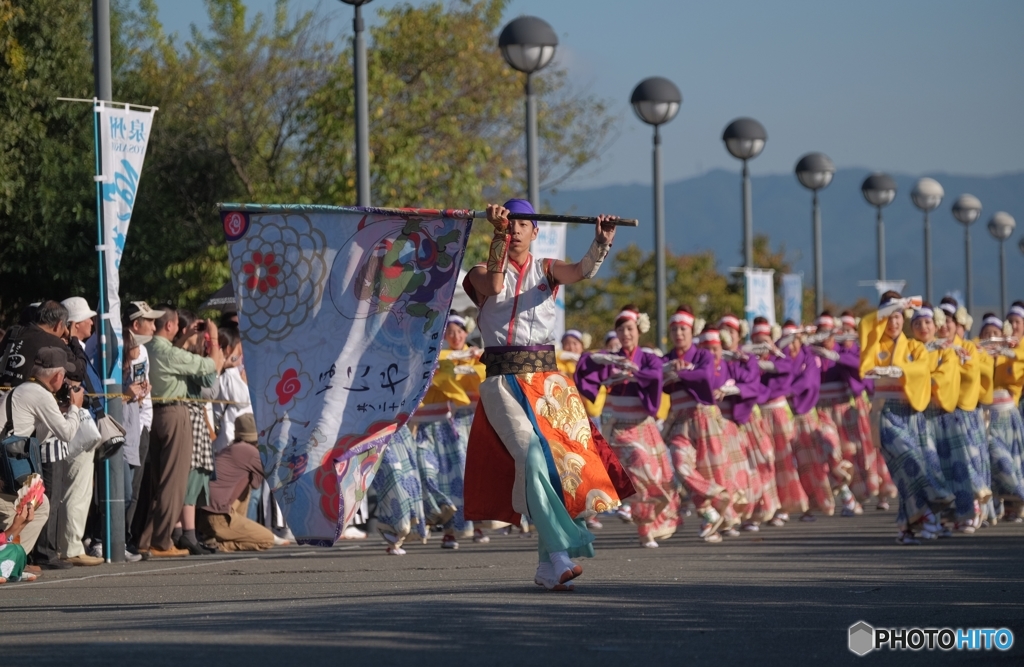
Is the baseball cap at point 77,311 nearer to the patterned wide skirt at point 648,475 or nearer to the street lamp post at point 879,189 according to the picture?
the patterned wide skirt at point 648,475

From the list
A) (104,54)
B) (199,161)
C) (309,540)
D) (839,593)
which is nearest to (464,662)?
(309,540)

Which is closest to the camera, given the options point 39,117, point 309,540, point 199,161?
point 309,540

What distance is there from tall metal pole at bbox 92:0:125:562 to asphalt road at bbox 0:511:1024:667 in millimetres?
483

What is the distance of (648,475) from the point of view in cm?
1323

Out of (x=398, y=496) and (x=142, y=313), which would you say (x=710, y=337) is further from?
(x=142, y=313)

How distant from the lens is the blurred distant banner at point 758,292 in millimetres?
22984

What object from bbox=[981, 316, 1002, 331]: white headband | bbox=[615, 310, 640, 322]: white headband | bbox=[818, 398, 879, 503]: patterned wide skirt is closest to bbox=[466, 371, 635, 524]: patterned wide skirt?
bbox=[615, 310, 640, 322]: white headband

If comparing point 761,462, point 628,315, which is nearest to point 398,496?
point 628,315

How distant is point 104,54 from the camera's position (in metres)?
12.1

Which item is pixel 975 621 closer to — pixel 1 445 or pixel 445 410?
pixel 1 445

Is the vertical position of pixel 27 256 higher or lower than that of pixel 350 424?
higher

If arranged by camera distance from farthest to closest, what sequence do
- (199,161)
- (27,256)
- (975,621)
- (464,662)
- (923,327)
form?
1. (199,161)
2. (27,256)
3. (923,327)
4. (975,621)
5. (464,662)

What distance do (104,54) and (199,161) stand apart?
13.1 meters

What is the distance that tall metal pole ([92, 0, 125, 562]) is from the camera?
12.1 m
